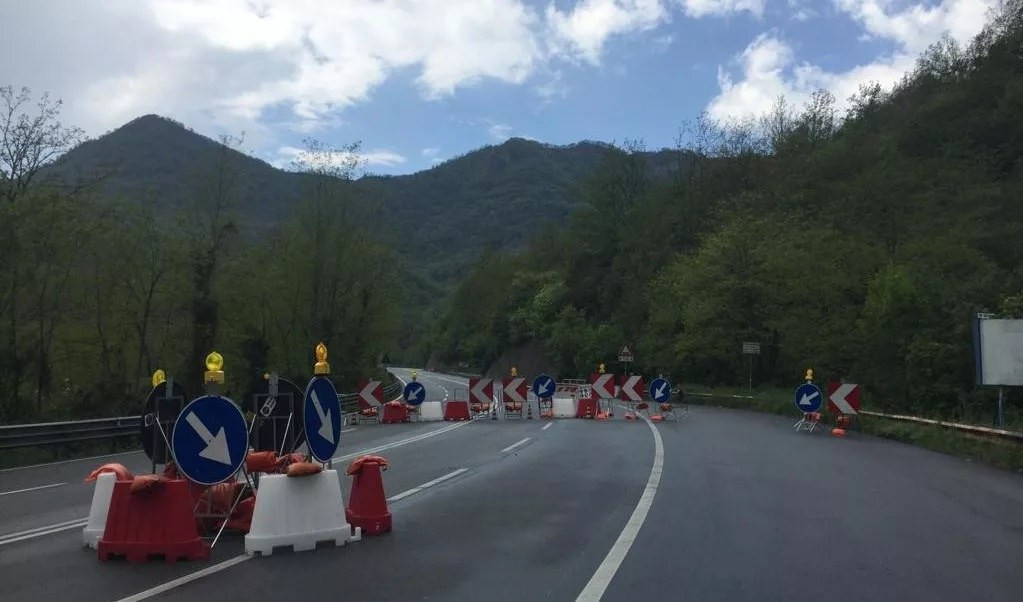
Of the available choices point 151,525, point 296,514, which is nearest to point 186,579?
point 151,525

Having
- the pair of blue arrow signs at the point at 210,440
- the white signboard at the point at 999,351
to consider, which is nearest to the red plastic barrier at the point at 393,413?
the white signboard at the point at 999,351

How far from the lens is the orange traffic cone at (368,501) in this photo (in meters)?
9.48

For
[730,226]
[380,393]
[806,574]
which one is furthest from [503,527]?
[730,226]

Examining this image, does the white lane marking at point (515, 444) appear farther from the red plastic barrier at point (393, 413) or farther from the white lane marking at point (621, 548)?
the red plastic barrier at point (393, 413)

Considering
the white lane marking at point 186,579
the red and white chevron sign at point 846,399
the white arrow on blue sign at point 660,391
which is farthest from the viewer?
the white arrow on blue sign at point 660,391

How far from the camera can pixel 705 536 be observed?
30.3 ft

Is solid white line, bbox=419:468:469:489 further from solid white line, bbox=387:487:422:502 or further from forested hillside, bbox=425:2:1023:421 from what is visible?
forested hillside, bbox=425:2:1023:421

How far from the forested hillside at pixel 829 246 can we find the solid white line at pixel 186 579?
24.2 m

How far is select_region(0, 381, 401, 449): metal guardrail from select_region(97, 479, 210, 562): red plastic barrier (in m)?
9.94

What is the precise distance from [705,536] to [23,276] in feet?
80.2

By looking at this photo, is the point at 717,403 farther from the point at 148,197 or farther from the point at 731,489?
the point at 731,489

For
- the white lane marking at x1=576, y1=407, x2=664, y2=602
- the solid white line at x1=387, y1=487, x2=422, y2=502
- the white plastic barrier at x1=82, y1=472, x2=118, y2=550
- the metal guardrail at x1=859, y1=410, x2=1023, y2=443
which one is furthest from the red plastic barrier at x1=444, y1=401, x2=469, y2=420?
Result: the white plastic barrier at x1=82, y1=472, x2=118, y2=550

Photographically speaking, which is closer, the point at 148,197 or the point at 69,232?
the point at 69,232

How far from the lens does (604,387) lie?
116 ft
